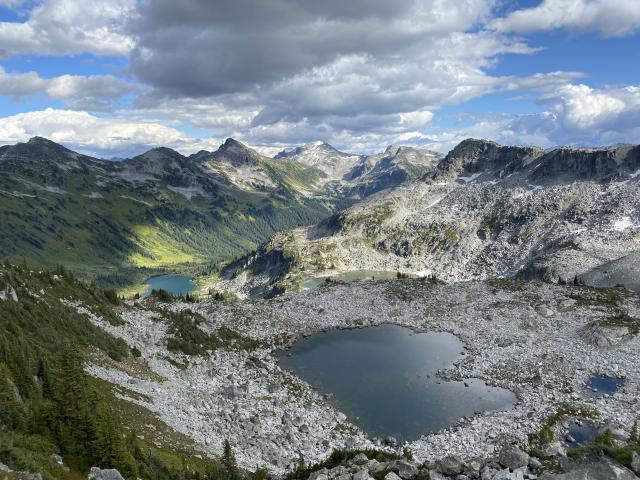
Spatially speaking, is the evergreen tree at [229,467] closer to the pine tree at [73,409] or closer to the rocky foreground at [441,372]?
the rocky foreground at [441,372]

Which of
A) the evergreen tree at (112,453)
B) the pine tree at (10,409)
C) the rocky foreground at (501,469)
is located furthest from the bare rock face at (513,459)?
the pine tree at (10,409)

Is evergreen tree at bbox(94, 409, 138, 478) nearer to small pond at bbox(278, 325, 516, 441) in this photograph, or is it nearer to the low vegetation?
the low vegetation

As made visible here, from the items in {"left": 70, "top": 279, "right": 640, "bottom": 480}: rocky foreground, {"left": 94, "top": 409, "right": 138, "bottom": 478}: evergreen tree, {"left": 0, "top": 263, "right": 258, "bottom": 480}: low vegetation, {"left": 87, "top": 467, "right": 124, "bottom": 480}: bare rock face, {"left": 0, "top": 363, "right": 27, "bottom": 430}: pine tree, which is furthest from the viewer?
{"left": 70, "top": 279, "right": 640, "bottom": 480}: rocky foreground

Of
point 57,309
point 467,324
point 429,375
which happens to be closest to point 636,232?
point 467,324

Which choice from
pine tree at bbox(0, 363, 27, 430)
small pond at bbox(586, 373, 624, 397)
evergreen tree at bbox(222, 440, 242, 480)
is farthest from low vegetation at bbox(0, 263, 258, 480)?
small pond at bbox(586, 373, 624, 397)

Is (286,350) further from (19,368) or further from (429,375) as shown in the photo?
(19,368)

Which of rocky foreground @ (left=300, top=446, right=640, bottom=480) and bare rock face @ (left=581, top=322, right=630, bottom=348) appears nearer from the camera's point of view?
rocky foreground @ (left=300, top=446, right=640, bottom=480)
